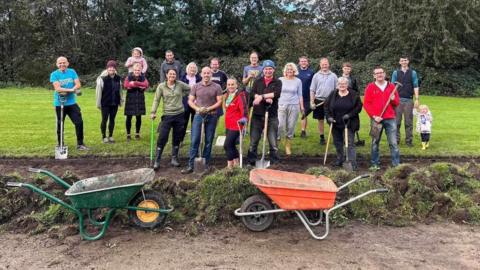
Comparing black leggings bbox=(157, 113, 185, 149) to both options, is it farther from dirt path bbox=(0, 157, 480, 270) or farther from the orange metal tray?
the orange metal tray

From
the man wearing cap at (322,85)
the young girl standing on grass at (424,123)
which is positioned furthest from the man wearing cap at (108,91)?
the young girl standing on grass at (424,123)

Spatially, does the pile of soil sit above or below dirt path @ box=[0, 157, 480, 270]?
above

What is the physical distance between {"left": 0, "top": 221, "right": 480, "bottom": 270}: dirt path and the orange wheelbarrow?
6.7 inches

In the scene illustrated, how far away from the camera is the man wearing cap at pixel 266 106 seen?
761 centimetres

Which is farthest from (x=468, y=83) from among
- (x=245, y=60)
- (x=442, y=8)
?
(x=245, y=60)

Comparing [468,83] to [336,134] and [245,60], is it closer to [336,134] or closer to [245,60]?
[245,60]

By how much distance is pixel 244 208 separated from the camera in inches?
210

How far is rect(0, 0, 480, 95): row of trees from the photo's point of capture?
24.9 meters

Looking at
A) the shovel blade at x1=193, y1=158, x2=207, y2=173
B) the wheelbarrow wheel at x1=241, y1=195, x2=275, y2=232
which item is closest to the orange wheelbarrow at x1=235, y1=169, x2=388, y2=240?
the wheelbarrow wheel at x1=241, y1=195, x2=275, y2=232

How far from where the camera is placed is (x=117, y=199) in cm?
498

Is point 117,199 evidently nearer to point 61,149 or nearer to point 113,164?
point 113,164

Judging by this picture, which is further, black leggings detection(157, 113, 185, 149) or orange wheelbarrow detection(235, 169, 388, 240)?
black leggings detection(157, 113, 185, 149)

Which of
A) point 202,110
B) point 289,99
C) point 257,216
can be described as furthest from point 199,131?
point 257,216

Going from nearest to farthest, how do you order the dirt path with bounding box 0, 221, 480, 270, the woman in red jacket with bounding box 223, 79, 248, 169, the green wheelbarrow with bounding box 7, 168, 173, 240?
the dirt path with bounding box 0, 221, 480, 270, the green wheelbarrow with bounding box 7, 168, 173, 240, the woman in red jacket with bounding box 223, 79, 248, 169
